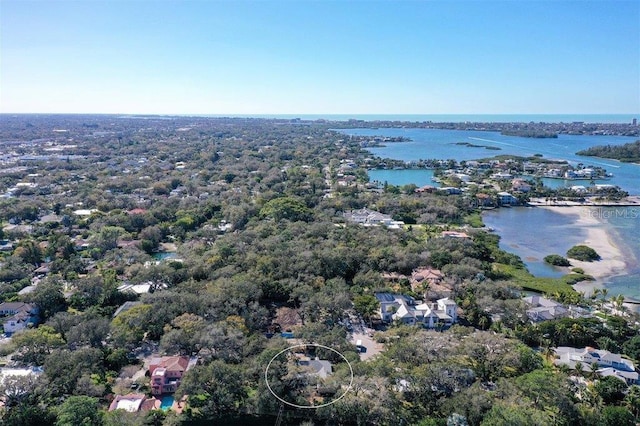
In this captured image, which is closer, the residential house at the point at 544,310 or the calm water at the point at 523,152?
the residential house at the point at 544,310

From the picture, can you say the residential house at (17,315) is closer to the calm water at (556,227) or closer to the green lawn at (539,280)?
the green lawn at (539,280)

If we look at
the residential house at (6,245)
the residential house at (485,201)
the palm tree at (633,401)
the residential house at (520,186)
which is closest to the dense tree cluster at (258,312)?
the palm tree at (633,401)

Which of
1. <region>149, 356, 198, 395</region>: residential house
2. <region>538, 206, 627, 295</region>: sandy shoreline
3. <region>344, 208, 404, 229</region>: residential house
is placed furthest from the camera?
<region>344, 208, 404, 229</region>: residential house

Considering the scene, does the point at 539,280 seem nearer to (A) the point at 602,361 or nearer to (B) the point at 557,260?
(B) the point at 557,260

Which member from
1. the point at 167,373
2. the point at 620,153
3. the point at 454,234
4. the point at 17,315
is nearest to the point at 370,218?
the point at 454,234

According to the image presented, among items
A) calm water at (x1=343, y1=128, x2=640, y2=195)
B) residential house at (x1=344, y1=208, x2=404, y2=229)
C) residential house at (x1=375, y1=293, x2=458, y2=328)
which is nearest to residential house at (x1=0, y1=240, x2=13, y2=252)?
residential house at (x1=344, y1=208, x2=404, y2=229)

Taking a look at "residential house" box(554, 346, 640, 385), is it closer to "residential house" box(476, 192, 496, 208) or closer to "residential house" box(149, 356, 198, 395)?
"residential house" box(149, 356, 198, 395)
